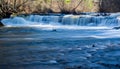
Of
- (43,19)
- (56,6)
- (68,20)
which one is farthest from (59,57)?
(56,6)

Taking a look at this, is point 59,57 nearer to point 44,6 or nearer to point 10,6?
point 10,6

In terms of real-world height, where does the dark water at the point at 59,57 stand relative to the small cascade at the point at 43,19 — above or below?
above

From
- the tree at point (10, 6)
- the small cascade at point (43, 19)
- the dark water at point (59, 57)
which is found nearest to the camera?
the dark water at point (59, 57)

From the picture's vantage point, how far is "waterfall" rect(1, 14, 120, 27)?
30.4 meters

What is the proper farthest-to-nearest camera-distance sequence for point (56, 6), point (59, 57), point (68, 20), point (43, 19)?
point (56, 6) < point (43, 19) < point (68, 20) < point (59, 57)

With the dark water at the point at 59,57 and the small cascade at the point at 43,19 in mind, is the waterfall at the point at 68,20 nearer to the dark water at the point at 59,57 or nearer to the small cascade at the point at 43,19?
the small cascade at the point at 43,19

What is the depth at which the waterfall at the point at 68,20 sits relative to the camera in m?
30.4

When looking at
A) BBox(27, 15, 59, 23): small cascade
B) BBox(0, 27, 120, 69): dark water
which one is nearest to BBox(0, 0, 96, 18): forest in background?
BBox(27, 15, 59, 23): small cascade

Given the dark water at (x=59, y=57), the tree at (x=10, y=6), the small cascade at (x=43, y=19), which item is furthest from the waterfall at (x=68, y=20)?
the dark water at (x=59, y=57)

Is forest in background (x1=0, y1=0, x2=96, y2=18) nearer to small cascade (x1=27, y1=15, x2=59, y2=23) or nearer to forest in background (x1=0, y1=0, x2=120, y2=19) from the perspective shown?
forest in background (x1=0, y1=0, x2=120, y2=19)

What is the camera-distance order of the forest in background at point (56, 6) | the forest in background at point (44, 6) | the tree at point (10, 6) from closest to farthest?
the tree at point (10, 6)
the forest in background at point (44, 6)
the forest in background at point (56, 6)

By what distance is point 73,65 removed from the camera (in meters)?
10.9

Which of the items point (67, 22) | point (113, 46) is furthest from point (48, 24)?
point (113, 46)

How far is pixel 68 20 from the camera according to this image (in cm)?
3219
